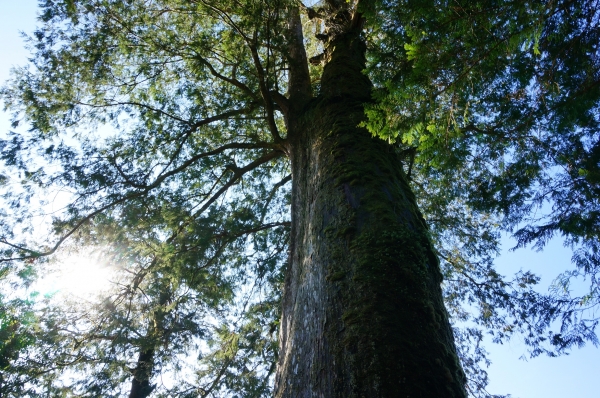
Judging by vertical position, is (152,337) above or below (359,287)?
above

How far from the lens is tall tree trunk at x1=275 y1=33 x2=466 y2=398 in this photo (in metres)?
1.81

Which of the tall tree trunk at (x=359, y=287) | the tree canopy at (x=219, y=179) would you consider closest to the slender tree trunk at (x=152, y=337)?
the tree canopy at (x=219, y=179)

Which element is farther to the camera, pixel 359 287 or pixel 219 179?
pixel 219 179

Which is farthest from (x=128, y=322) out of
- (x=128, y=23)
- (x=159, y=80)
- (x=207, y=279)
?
(x=128, y=23)

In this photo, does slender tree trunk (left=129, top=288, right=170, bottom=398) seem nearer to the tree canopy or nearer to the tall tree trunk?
the tree canopy

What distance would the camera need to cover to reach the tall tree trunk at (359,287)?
1.81m

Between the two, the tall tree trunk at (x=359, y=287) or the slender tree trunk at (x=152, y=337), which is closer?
the tall tree trunk at (x=359, y=287)

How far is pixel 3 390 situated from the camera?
541 centimetres

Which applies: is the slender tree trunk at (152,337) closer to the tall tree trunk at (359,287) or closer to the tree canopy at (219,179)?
the tree canopy at (219,179)

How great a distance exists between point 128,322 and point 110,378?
4.46ft

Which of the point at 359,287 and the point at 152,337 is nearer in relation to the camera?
the point at 359,287

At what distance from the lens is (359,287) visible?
2.17m

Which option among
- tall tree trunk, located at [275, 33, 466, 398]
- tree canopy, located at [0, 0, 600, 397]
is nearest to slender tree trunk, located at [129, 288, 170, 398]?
tree canopy, located at [0, 0, 600, 397]

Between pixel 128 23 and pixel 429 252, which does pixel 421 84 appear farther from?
pixel 128 23
